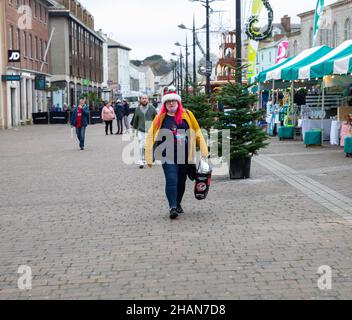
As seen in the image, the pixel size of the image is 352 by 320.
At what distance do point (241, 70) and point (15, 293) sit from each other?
353 inches

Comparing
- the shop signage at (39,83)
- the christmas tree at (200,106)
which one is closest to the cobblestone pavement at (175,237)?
the christmas tree at (200,106)

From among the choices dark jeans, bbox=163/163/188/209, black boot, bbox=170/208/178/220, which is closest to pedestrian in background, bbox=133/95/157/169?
dark jeans, bbox=163/163/188/209

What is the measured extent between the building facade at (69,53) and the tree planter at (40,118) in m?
3.68

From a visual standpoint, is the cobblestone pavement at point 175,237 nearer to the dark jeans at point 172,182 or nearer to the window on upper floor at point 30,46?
the dark jeans at point 172,182

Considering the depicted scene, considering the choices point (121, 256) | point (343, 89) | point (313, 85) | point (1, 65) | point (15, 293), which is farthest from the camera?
point (1, 65)

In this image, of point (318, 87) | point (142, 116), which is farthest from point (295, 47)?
point (142, 116)

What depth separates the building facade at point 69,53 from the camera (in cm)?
6238

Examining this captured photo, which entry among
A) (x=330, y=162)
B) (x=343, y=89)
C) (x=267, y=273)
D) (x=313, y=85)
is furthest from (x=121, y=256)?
(x=313, y=85)

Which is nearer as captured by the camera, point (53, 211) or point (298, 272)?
point (298, 272)

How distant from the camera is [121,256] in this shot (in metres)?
6.71

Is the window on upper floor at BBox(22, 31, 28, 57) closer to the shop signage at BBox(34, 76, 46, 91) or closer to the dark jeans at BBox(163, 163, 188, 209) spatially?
the shop signage at BBox(34, 76, 46, 91)

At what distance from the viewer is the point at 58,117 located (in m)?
51.9

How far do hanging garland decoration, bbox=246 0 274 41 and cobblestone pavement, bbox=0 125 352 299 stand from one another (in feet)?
29.8
